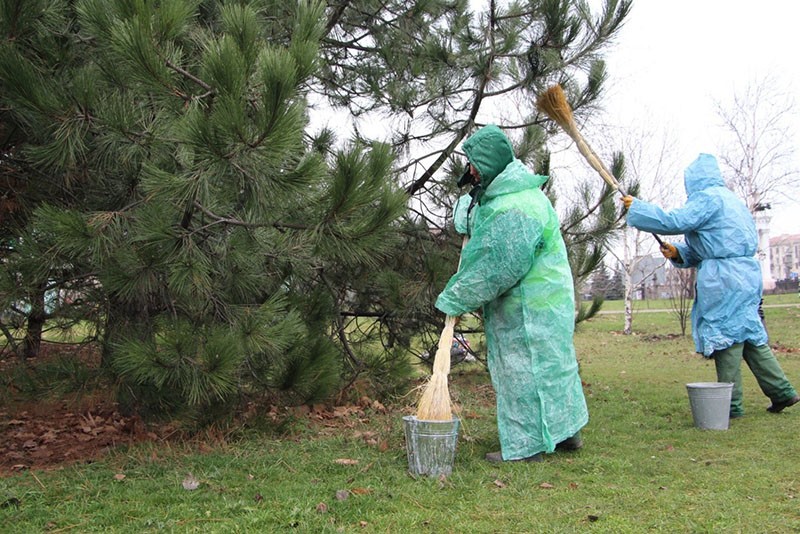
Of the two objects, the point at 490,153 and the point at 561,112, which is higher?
the point at 561,112

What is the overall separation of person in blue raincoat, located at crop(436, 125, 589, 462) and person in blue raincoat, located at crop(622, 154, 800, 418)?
4.44 feet

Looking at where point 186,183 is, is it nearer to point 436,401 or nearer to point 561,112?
point 436,401

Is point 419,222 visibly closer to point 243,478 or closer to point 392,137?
point 392,137

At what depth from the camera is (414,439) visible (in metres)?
3.31

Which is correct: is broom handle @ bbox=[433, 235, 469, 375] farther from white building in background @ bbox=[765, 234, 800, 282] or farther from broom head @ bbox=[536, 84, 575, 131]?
white building in background @ bbox=[765, 234, 800, 282]

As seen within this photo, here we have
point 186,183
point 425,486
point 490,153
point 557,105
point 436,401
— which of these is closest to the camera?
point 186,183

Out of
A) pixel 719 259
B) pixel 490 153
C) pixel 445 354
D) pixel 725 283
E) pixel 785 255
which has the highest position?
pixel 785 255

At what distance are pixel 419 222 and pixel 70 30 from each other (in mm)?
2944

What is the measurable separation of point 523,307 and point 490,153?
864 millimetres

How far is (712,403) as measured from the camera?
436 cm

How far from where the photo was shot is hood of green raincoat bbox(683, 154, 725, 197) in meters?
4.92

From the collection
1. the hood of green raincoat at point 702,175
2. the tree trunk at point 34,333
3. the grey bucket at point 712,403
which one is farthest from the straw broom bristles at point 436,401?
the hood of green raincoat at point 702,175

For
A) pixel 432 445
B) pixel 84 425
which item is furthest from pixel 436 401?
pixel 84 425

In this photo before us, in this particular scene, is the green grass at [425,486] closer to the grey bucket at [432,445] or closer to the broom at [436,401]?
the grey bucket at [432,445]
